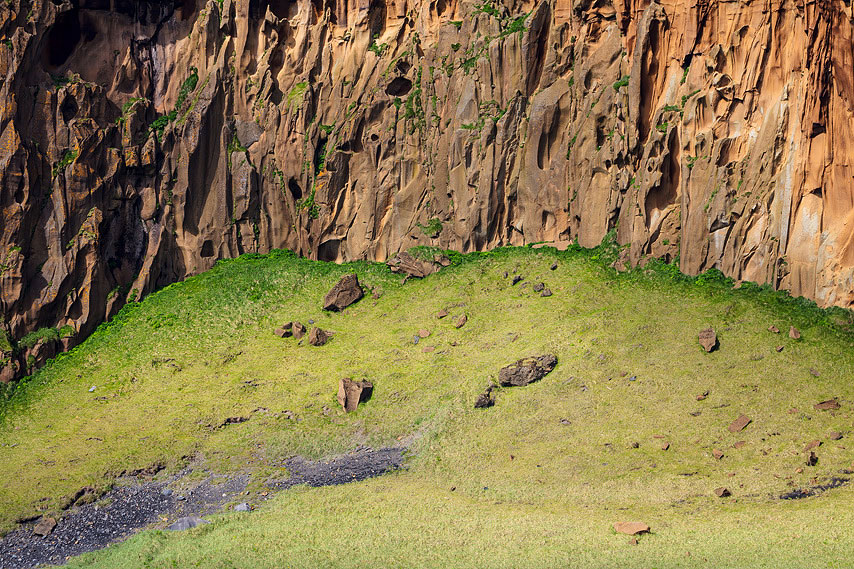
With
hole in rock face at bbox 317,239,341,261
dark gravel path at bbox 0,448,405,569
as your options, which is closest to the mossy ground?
dark gravel path at bbox 0,448,405,569

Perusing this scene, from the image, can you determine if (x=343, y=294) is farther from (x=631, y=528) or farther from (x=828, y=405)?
(x=631, y=528)

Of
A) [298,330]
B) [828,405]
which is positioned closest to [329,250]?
[298,330]

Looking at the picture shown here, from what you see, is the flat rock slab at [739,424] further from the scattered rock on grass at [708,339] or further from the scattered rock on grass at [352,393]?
the scattered rock on grass at [352,393]

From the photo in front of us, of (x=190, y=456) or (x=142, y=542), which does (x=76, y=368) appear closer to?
(x=190, y=456)

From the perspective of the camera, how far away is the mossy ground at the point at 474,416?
2155cm

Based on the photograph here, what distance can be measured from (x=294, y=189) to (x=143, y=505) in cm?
2480

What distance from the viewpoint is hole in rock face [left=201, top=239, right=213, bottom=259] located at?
155ft

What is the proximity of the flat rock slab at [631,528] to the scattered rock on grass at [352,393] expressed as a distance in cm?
1441

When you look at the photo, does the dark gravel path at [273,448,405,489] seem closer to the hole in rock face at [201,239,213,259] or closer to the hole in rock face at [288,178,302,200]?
the hole in rock face at [201,239,213,259]

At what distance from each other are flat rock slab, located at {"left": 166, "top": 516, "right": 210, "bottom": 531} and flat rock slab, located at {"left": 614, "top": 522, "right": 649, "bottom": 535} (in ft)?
39.0

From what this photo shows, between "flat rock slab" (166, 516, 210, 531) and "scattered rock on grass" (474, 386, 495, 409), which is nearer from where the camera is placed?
"flat rock slab" (166, 516, 210, 531)

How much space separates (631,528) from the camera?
21.1 meters

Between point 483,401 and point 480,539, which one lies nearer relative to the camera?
point 480,539

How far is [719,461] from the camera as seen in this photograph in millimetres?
25938
